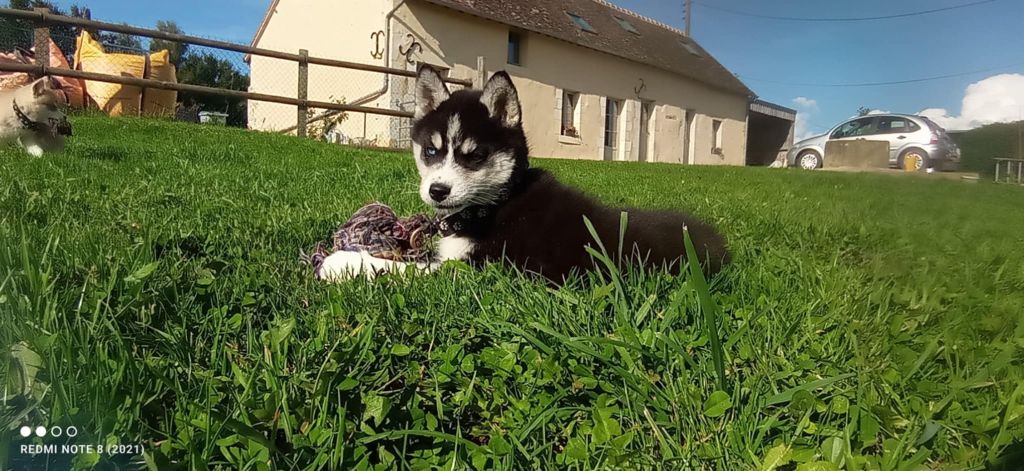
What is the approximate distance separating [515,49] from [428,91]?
728 inches

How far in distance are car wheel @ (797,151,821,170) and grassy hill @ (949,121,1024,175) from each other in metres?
0.29

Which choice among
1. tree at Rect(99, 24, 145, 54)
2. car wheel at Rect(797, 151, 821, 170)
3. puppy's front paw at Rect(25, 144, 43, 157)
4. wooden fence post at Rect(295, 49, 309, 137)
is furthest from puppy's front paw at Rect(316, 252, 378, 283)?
wooden fence post at Rect(295, 49, 309, 137)

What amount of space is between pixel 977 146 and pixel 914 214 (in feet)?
0.54

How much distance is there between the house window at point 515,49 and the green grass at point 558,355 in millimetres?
19603

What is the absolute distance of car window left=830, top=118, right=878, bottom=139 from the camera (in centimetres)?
95

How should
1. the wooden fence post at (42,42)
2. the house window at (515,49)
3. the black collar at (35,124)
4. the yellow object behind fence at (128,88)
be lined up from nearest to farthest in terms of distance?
the black collar at (35,124)
the wooden fence post at (42,42)
the yellow object behind fence at (128,88)
the house window at (515,49)

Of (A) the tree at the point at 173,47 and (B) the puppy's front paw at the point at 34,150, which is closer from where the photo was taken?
(B) the puppy's front paw at the point at 34,150

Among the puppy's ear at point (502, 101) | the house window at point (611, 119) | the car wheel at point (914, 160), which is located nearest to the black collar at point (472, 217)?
the puppy's ear at point (502, 101)

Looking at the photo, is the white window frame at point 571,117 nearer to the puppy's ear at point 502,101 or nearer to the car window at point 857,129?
the puppy's ear at point 502,101

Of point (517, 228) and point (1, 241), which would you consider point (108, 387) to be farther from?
point (517, 228)

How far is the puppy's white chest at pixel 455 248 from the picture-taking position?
119 inches

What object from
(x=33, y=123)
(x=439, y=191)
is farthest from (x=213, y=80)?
(x=439, y=191)

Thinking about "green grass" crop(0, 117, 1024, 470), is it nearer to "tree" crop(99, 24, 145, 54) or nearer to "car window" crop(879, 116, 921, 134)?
"car window" crop(879, 116, 921, 134)

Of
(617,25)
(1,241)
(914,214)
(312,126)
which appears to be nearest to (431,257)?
(1,241)
